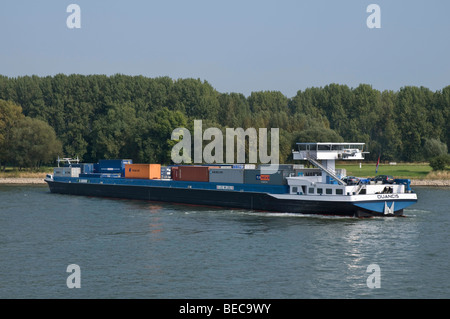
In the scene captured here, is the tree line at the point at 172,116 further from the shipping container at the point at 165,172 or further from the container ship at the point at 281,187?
the container ship at the point at 281,187

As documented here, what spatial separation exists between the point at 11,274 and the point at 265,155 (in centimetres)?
8508

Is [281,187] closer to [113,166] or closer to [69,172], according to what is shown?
[113,166]

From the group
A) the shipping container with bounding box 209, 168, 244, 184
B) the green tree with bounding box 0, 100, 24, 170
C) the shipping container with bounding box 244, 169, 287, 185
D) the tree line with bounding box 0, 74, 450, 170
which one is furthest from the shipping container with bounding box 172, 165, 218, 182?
the green tree with bounding box 0, 100, 24, 170

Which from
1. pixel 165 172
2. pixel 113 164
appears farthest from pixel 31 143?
pixel 165 172

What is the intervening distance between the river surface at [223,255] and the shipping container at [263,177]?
4403 millimetres

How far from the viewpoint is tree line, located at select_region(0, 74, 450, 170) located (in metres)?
132

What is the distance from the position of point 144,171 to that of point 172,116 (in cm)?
5055

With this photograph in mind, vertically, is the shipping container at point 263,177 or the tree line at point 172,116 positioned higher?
the tree line at point 172,116

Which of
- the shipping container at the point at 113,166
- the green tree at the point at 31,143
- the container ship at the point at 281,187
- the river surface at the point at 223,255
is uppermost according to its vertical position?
the green tree at the point at 31,143

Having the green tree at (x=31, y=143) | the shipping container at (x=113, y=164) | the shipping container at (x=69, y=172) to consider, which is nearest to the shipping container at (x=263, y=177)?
the shipping container at (x=113, y=164)

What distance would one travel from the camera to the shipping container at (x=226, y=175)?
225 feet

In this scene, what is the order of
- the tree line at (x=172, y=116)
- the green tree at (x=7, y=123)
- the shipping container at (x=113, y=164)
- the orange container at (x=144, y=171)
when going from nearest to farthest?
the orange container at (x=144, y=171), the shipping container at (x=113, y=164), the tree line at (x=172, y=116), the green tree at (x=7, y=123)

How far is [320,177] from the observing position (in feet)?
208
